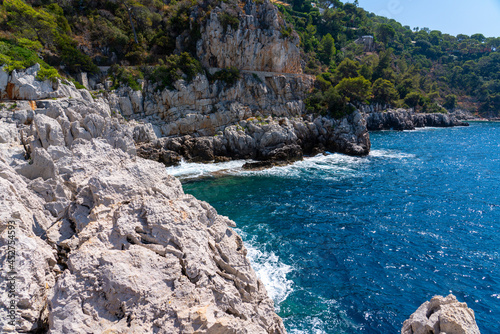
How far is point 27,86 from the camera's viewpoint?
2770cm

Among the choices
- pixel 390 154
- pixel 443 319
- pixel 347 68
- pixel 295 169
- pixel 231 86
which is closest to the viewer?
pixel 443 319

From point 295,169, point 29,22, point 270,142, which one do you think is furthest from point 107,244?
point 29,22

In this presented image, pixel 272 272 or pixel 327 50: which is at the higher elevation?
pixel 327 50

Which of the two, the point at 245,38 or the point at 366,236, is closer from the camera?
the point at 366,236

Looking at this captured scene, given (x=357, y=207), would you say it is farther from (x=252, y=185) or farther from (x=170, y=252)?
(x=170, y=252)

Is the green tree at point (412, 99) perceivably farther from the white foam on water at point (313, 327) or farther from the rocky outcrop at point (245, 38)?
the white foam on water at point (313, 327)

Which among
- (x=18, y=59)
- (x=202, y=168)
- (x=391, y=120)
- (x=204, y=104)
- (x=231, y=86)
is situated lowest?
(x=202, y=168)

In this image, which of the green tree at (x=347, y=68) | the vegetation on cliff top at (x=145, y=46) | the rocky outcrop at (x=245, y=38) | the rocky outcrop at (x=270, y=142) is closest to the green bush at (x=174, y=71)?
the vegetation on cliff top at (x=145, y=46)

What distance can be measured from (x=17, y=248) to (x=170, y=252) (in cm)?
394

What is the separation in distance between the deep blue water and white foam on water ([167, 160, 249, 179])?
2.52 meters

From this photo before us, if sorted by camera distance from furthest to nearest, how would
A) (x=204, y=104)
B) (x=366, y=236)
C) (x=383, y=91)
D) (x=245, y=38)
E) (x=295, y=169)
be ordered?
(x=383, y=91), (x=245, y=38), (x=204, y=104), (x=295, y=169), (x=366, y=236)

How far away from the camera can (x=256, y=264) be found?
17.2 m

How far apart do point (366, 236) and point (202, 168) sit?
84.1 feet

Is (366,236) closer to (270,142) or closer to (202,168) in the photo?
(202,168)
